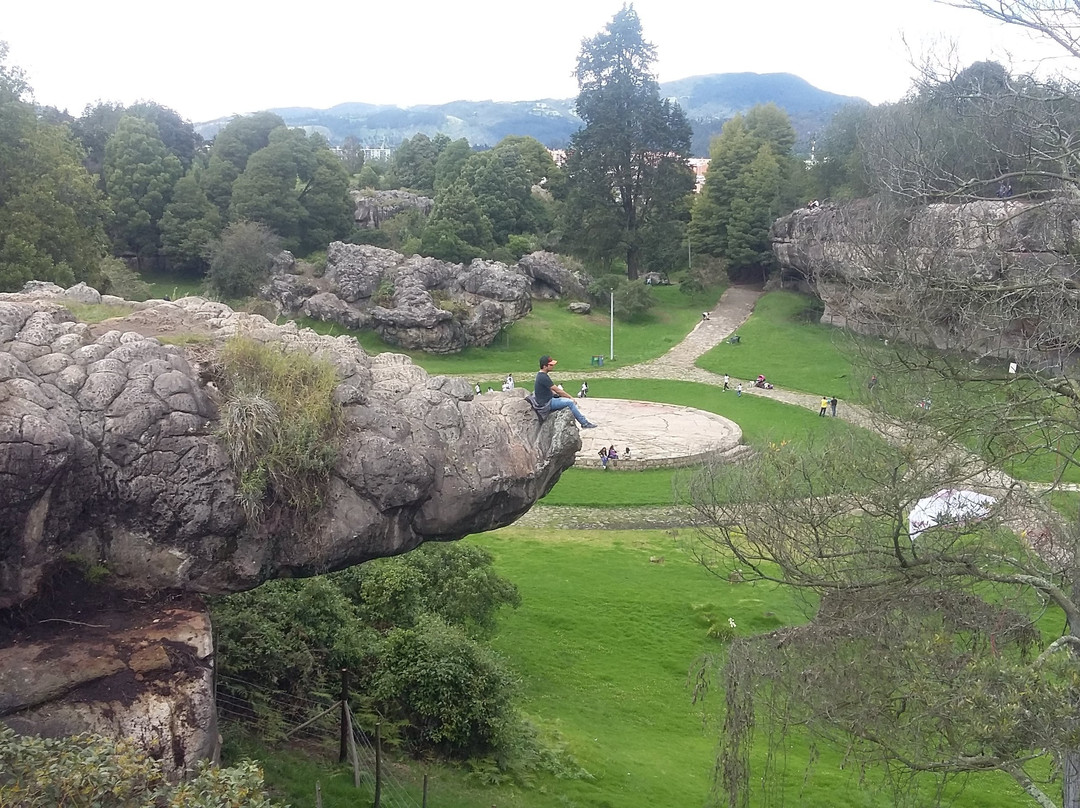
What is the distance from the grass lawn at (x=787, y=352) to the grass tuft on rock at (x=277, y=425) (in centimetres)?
3000

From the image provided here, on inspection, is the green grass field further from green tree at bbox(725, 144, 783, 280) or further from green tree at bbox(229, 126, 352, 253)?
green tree at bbox(725, 144, 783, 280)

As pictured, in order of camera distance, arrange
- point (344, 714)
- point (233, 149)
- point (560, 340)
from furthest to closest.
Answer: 1. point (233, 149)
2. point (560, 340)
3. point (344, 714)

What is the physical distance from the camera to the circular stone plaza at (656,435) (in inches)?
1049

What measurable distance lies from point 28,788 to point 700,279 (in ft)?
173

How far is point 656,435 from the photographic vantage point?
29.2 metres

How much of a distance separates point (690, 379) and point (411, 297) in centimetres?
1356

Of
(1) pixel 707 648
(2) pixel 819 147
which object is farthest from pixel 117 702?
(2) pixel 819 147

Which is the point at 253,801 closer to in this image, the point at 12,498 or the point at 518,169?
the point at 12,498

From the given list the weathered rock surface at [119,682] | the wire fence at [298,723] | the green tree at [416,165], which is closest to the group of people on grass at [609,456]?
the wire fence at [298,723]

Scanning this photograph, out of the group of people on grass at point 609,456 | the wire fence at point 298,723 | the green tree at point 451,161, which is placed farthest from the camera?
the green tree at point 451,161

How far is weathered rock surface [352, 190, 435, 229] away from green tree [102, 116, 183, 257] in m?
12.7

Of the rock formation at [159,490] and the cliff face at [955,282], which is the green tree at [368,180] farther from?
the cliff face at [955,282]

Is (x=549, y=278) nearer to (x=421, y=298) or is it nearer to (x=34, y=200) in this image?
(x=421, y=298)

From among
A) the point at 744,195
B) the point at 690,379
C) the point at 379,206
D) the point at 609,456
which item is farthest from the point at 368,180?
the point at 609,456
